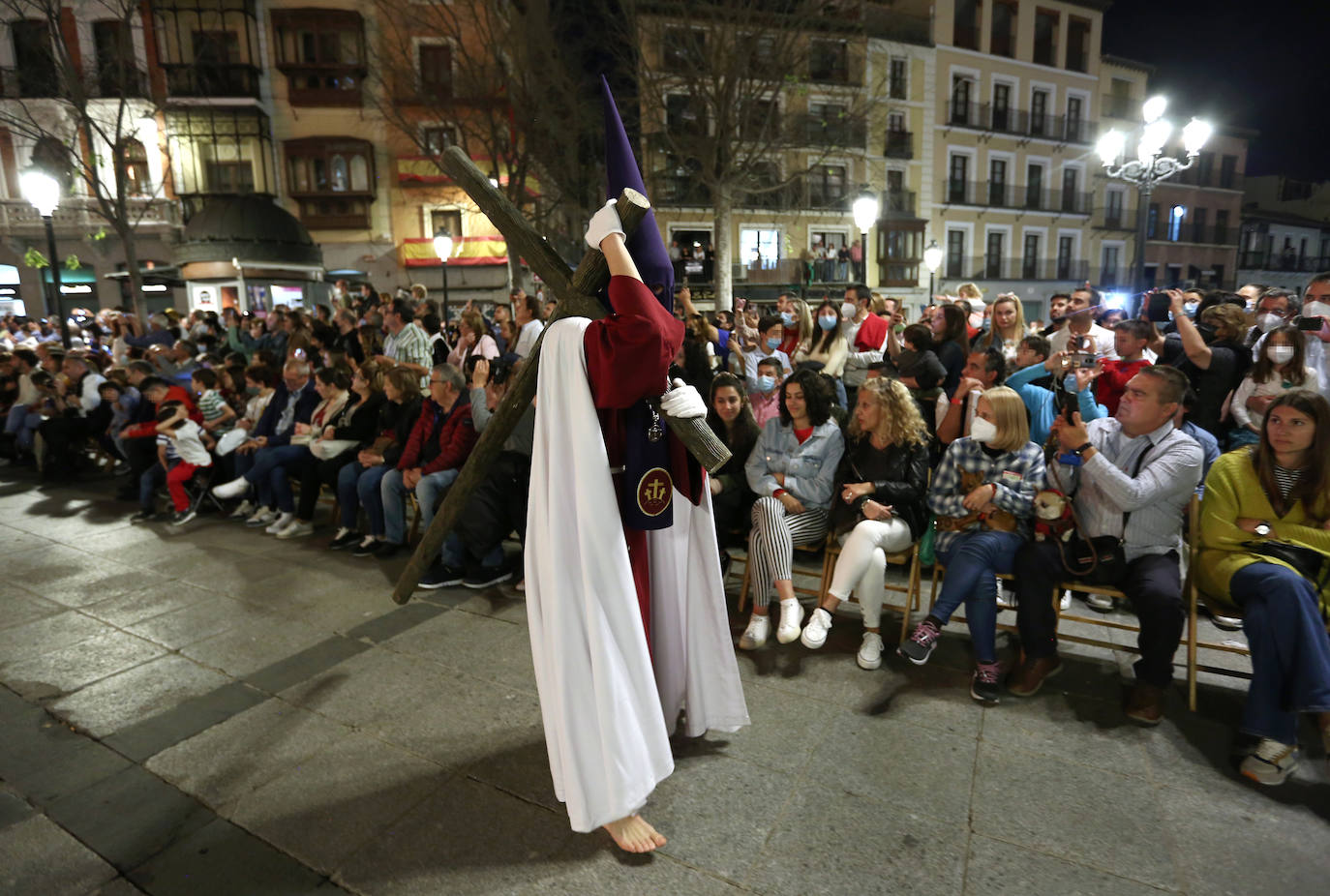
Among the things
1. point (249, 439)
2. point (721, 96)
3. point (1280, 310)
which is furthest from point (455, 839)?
point (721, 96)

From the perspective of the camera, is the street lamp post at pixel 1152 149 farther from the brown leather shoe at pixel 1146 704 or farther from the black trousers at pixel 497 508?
the black trousers at pixel 497 508

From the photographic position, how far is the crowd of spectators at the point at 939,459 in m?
3.20

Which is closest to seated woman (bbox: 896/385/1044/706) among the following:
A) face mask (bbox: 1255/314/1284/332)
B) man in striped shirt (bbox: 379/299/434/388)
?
face mask (bbox: 1255/314/1284/332)

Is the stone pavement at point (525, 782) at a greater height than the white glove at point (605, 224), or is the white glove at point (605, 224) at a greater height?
the white glove at point (605, 224)

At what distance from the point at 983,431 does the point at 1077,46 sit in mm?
37882

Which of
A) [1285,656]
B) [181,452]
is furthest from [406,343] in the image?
[1285,656]

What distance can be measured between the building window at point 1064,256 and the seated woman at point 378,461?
34.3m

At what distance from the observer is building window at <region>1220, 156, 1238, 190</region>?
36656 millimetres

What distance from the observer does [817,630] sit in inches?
148

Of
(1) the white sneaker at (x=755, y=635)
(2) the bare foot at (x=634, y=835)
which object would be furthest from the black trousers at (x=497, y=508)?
(2) the bare foot at (x=634, y=835)

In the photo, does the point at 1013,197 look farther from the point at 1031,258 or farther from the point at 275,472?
the point at 275,472

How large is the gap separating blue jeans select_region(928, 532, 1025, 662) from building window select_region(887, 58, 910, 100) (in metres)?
28.5

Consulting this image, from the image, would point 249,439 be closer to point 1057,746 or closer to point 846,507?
point 846,507

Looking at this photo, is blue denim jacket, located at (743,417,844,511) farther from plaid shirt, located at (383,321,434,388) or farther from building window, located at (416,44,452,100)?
building window, located at (416,44,452,100)
